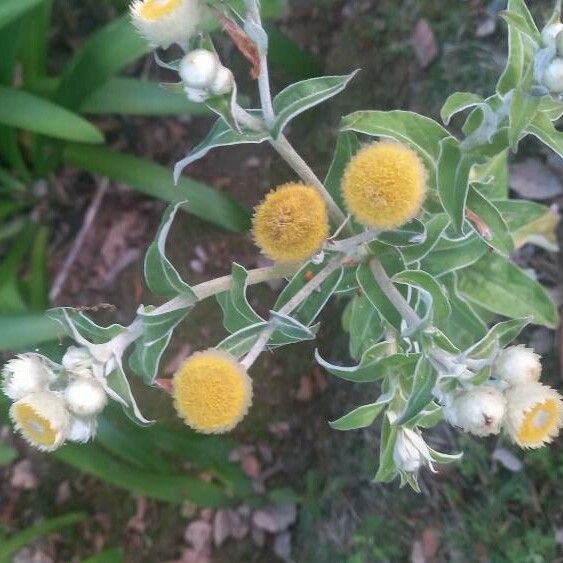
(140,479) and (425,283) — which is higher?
(425,283)

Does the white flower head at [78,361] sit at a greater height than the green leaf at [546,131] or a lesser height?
lesser

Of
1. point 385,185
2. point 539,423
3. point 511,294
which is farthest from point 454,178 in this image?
point 511,294

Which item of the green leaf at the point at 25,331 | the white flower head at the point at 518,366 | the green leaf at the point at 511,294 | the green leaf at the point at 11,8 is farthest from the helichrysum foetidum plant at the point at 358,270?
the green leaf at the point at 11,8

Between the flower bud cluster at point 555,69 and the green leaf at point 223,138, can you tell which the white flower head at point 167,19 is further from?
the flower bud cluster at point 555,69

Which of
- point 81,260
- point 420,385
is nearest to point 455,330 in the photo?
point 420,385

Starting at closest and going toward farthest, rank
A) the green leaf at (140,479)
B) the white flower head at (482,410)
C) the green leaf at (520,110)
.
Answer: the white flower head at (482,410), the green leaf at (520,110), the green leaf at (140,479)

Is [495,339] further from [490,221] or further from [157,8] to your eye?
[157,8]

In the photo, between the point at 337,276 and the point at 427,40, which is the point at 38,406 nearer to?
the point at 337,276
